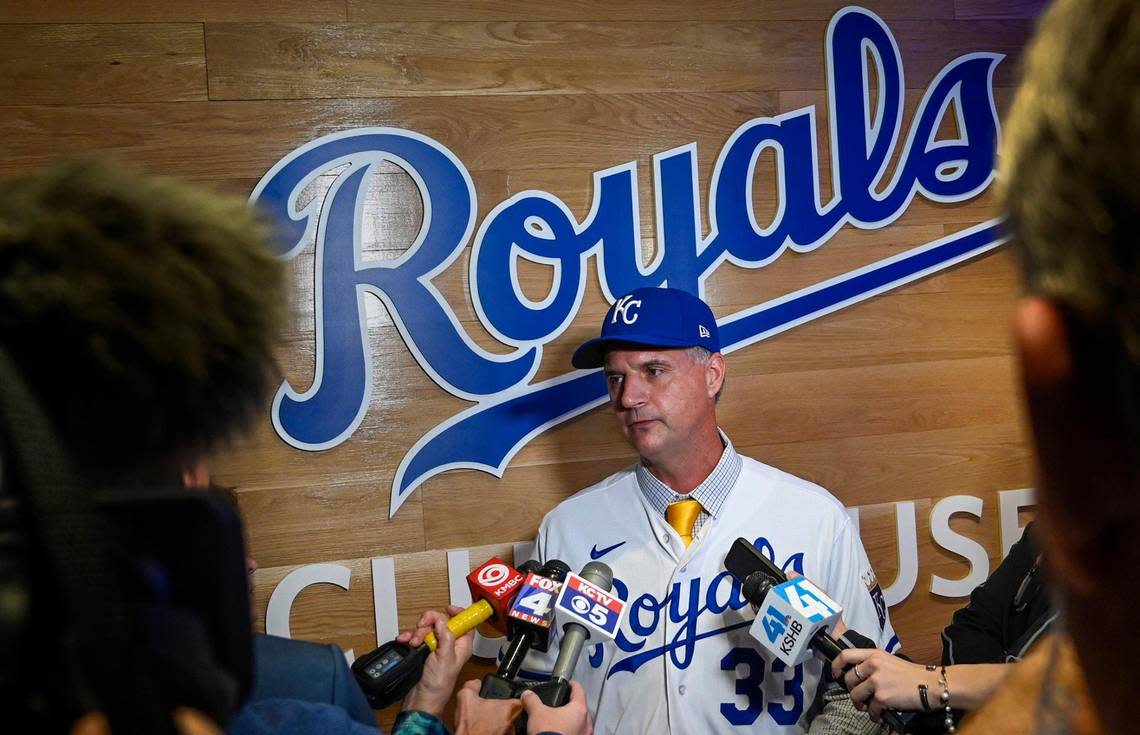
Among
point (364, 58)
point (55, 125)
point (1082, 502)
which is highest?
point (364, 58)

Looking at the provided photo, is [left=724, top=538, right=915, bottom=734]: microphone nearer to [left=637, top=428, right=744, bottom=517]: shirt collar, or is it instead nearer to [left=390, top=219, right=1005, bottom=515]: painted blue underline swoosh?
[left=637, top=428, right=744, bottom=517]: shirt collar

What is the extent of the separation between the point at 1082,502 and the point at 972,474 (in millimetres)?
2855

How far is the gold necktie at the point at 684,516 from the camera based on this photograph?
248 cm

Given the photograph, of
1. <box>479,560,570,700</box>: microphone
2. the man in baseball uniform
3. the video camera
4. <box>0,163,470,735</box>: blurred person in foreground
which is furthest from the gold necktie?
the video camera

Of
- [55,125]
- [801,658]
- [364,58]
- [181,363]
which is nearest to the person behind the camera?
[181,363]

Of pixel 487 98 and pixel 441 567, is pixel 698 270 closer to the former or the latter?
pixel 487 98

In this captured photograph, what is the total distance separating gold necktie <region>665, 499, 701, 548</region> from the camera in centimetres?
248

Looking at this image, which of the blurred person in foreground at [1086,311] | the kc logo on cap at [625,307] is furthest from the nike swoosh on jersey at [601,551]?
the blurred person in foreground at [1086,311]

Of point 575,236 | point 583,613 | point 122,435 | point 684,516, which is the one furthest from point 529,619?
point 122,435

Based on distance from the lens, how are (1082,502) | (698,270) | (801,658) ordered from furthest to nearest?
(698,270)
(801,658)
(1082,502)

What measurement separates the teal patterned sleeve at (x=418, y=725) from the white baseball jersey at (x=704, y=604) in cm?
82

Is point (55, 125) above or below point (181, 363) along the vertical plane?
above

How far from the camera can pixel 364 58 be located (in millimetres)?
2643

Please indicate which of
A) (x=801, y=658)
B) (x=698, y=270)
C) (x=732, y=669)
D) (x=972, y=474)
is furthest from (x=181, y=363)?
(x=972, y=474)
